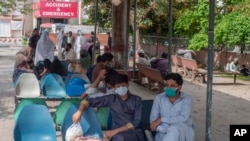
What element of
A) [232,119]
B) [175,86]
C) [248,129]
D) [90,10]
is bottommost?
[232,119]

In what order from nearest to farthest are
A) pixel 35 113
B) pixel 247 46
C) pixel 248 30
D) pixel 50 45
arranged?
pixel 35 113 < pixel 50 45 < pixel 248 30 < pixel 247 46

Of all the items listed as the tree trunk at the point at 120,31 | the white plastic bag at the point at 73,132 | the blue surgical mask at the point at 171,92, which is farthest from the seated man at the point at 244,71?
the white plastic bag at the point at 73,132

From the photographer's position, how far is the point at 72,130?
4.65 meters

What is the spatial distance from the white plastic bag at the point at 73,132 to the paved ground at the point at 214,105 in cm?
246

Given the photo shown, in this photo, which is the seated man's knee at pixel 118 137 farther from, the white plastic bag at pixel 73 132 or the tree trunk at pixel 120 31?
the tree trunk at pixel 120 31

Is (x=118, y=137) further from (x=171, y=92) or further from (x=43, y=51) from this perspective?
(x=43, y=51)

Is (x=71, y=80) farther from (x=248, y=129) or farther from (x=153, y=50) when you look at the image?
(x=153, y=50)

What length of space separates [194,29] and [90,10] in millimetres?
10450

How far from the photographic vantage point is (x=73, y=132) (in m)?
4.64

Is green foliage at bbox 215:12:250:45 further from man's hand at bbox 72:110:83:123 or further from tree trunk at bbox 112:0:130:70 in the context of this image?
man's hand at bbox 72:110:83:123

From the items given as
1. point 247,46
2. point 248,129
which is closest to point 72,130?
point 248,129

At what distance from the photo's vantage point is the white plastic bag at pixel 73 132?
15.1ft

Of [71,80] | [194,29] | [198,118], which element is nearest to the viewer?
[71,80]

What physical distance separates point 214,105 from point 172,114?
246 inches
